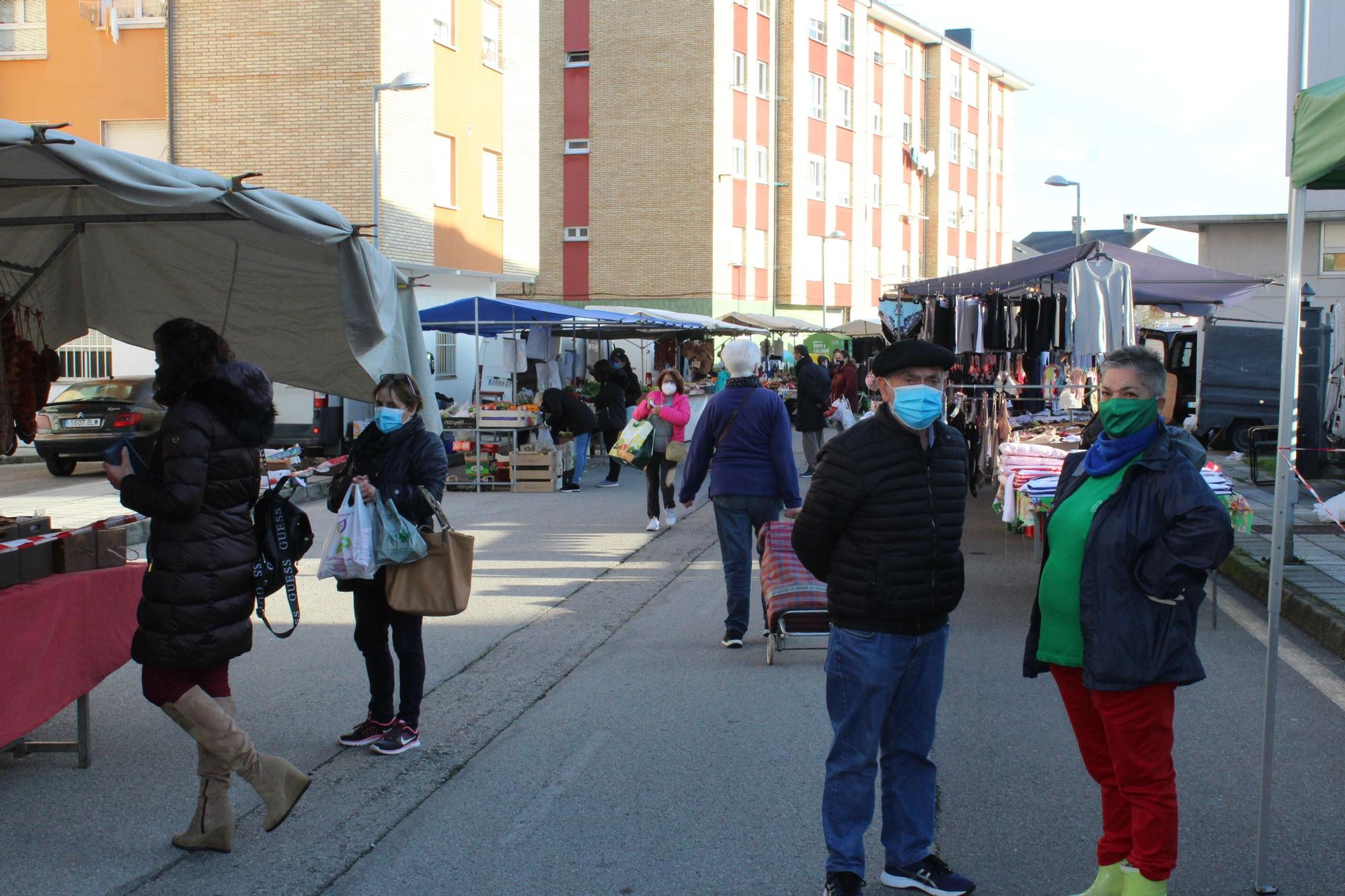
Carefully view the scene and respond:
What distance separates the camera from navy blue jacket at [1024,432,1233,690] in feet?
12.5

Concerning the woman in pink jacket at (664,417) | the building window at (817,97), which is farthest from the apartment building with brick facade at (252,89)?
the building window at (817,97)

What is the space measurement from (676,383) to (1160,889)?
373 inches

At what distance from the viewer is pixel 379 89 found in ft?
75.8

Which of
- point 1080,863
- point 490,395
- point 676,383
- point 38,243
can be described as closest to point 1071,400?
point 676,383

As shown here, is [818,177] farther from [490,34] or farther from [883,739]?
[883,739]

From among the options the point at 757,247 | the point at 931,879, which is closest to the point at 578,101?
the point at 757,247

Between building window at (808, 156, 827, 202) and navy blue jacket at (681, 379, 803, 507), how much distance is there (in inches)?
1774

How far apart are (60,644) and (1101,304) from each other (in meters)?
9.40

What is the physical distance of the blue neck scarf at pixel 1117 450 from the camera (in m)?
3.96

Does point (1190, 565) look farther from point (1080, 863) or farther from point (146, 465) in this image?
point (146, 465)

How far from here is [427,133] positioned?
27391 millimetres

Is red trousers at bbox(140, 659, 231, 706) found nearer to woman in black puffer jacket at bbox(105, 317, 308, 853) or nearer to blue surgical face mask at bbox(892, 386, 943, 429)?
woman in black puffer jacket at bbox(105, 317, 308, 853)

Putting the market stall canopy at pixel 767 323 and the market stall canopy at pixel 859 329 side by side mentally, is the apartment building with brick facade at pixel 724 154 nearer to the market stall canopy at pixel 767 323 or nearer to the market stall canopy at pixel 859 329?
the market stall canopy at pixel 767 323

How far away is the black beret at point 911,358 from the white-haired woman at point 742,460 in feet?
11.2
